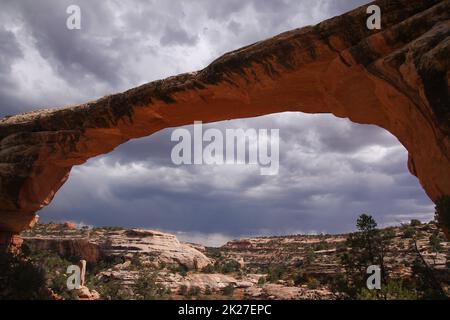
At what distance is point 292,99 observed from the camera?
1220 cm

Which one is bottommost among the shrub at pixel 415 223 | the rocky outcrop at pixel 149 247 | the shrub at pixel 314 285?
the shrub at pixel 314 285

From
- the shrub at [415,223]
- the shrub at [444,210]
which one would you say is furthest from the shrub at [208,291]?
the shrub at [444,210]

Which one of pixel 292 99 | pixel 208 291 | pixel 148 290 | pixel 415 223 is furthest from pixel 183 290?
pixel 292 99

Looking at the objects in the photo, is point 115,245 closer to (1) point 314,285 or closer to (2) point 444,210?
(1) point 314,285

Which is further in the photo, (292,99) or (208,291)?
(208,291)

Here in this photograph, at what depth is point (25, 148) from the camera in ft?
51.4

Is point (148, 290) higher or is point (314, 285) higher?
point (314, 285)

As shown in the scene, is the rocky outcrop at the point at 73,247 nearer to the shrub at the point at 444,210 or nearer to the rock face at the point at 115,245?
the rock face at the point at 115,245

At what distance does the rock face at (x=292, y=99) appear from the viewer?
7.80 metres

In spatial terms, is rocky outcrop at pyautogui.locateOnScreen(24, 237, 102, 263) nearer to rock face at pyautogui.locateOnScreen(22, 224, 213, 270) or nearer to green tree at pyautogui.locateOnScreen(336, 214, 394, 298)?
rock face at pyautogui.locateOnScreen(22, 224, 213, 270)

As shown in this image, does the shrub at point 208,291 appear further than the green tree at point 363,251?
Yes

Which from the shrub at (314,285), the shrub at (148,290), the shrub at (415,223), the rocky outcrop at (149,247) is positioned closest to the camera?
the shrub at (314,285)
